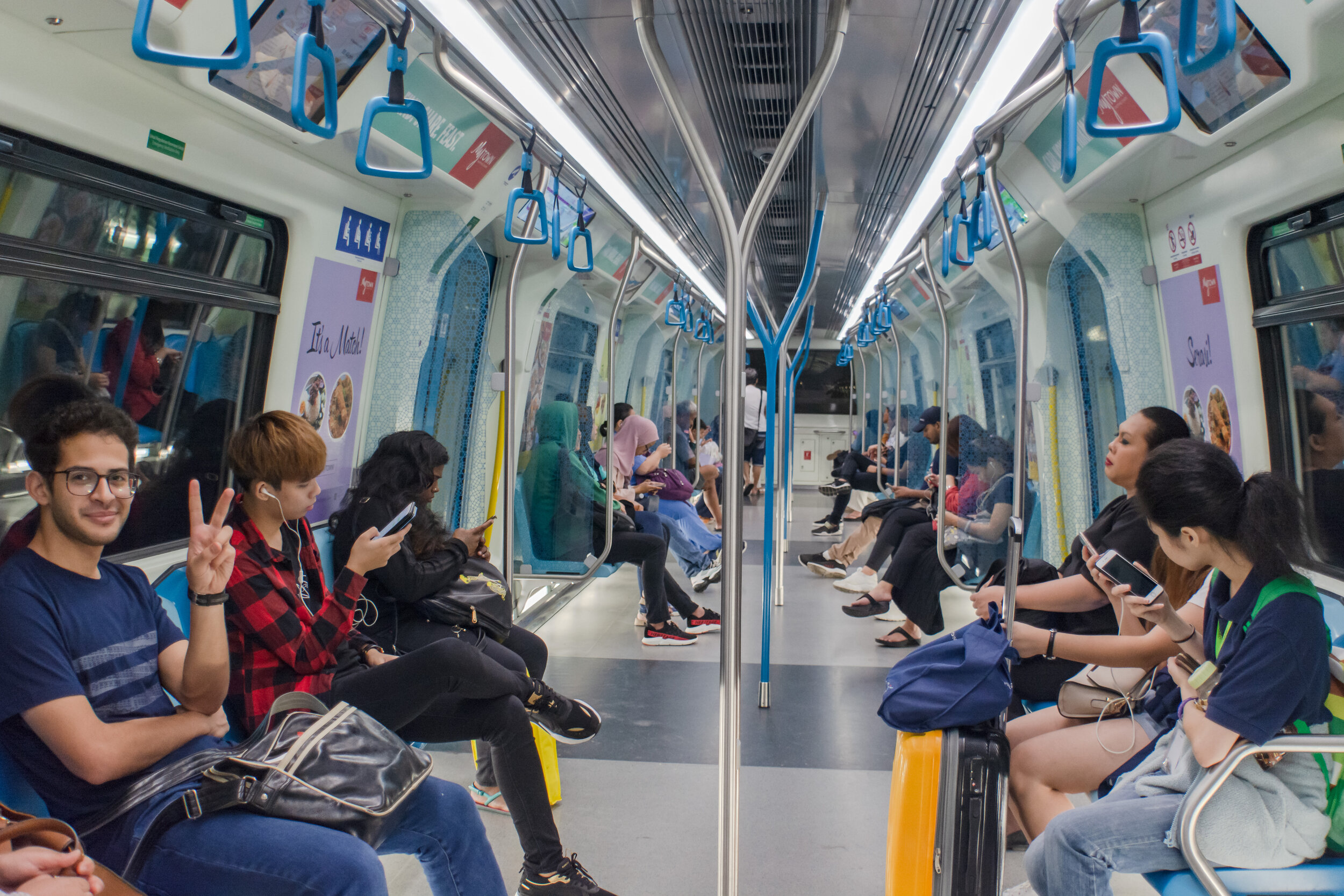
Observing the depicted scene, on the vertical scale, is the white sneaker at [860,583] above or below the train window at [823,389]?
below

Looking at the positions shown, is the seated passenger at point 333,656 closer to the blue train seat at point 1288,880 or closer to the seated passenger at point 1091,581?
the seated passenger at point 1091,581

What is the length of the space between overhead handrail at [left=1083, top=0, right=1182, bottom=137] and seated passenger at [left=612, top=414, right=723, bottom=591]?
17.1 ft

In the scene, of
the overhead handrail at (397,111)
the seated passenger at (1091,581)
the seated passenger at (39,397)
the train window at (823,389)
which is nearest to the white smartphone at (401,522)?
the seated passenger at (39,397)

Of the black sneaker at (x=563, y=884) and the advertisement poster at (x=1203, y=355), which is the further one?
the advertisement poster at (x=1203, y=355)

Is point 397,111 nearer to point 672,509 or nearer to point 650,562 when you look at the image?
point 650,562

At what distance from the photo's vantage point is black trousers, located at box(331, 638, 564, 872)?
7.73 ft

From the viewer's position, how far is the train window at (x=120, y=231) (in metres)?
2.33

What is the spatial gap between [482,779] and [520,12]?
2535 mm

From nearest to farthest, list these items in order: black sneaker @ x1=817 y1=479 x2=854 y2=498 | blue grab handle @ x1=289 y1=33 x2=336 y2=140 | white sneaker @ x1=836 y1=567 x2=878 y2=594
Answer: blue grab handle @ x1=289 y1=33 x2=336 y2=140, white sneaker @ x1=836 y1=567 x2=878 y2=594, black sneaker @ x1=817 y1=479 x2=854 y2=498

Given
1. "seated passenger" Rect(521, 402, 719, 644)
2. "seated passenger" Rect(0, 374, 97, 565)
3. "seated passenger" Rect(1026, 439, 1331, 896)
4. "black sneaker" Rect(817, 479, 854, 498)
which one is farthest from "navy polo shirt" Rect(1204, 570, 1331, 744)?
"black sneaker" Rect(817, 479, 854, 498)

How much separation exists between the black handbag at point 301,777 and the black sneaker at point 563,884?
67 centimetres

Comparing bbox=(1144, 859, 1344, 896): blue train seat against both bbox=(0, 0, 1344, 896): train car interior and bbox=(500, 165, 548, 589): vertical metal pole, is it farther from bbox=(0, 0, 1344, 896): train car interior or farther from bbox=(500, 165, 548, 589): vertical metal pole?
bbox=(500, 165, 548, 589): vertical metal pole

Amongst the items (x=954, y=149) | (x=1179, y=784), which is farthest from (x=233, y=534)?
(x=954, y=149)

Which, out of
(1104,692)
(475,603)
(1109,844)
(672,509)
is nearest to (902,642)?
(672,509)
